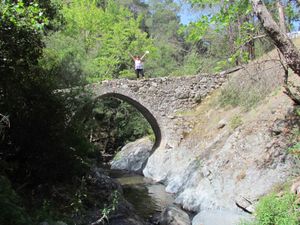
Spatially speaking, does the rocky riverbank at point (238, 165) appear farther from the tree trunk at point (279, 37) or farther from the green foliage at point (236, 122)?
the tree trunk at point (279, 37)

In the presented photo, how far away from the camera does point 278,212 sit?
248 inches

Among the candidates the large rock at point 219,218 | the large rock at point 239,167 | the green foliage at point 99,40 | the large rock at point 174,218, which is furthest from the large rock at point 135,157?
the large rock at point 219,218

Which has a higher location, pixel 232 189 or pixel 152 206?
pixel 232 189

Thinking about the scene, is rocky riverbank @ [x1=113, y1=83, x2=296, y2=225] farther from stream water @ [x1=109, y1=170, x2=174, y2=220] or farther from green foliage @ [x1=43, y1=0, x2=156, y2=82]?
green foliage @ [x1=43, y1=0, x2=156, y2=82]

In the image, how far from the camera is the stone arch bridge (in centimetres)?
1791

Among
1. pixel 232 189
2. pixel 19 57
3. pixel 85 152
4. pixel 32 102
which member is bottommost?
pixel 232 189

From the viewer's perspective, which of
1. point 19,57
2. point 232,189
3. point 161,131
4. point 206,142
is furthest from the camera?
point 161,131

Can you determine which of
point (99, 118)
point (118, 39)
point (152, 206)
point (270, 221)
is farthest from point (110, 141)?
point (270, 221)

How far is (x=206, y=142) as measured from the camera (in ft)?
48.3

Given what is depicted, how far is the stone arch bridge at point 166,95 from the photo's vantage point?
Answer: 17.9m

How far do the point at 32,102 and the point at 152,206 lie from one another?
5.33 metres

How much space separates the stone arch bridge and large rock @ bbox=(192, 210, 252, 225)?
8.65m

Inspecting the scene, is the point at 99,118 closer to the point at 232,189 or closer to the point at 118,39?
the point at 118,39

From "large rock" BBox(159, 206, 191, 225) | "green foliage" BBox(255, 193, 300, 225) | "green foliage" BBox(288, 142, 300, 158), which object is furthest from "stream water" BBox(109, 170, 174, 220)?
"green foliage" BBox(255, 193, 300, 225)
